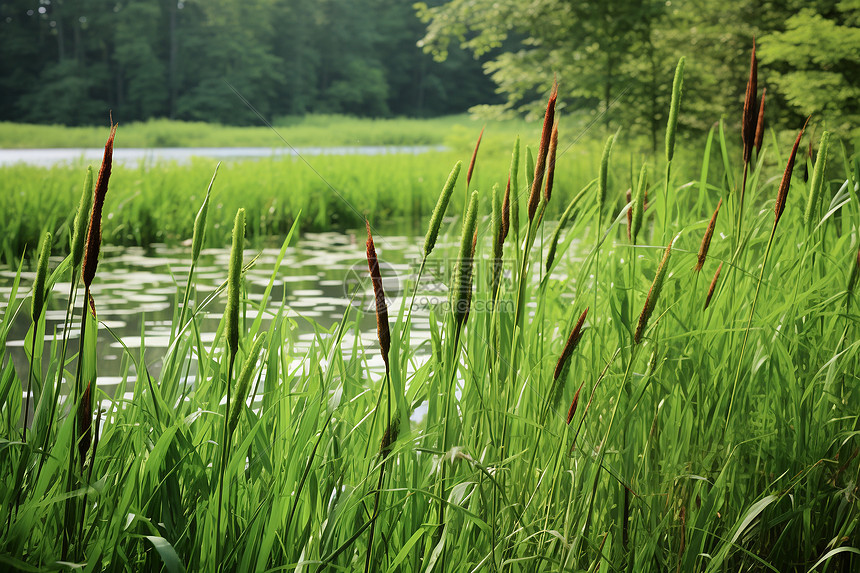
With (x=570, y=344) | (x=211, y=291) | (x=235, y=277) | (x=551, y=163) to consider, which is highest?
(x=551, y=163)

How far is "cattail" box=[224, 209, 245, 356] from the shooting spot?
29.3 inches

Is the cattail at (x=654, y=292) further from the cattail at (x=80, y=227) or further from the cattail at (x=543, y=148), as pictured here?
the cattail at (x=80, y=227)

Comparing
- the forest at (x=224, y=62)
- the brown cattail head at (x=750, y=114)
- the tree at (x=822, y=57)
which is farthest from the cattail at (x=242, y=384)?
the forest at (x=224, y=62)

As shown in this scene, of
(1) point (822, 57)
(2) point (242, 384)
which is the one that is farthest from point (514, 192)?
(1) point (822, 57)

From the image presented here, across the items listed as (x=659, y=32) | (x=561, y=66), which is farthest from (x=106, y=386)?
(x=659, y=32)

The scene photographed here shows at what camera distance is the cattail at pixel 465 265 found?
85 centimetres

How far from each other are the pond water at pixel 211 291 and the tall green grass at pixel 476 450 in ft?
3.40

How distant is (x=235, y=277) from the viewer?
77 centimetres

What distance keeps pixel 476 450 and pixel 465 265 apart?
462mm

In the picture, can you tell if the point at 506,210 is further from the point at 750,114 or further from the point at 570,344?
the point at 750,114

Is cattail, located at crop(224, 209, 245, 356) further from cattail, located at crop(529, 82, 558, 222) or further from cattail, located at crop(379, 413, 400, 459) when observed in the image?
cattail, located at crop(529, 82, 558, 222)

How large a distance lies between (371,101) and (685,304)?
2969 cm

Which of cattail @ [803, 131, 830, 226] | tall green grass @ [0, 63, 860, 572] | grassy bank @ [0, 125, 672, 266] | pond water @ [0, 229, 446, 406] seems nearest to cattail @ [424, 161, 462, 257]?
tall green grass @ [0, 63, 860, 572]

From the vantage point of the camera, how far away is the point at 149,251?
19.6ft
